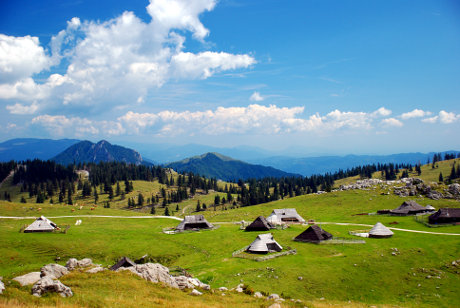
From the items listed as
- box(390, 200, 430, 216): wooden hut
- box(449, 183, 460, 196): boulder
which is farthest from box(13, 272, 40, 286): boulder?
box(449, 183, 460, 196): boulder

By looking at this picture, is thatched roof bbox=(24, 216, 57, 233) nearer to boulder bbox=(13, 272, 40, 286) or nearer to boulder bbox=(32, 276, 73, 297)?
boulder bbox=(13, 272, 40, 286)

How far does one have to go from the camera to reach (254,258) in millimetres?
43406

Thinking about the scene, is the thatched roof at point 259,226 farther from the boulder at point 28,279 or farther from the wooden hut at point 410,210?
the boulder at point 28,279

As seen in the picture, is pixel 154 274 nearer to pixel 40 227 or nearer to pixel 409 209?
pixel 40 227

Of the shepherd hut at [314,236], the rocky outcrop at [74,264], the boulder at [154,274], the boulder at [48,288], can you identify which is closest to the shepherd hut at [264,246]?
the shepherd hut at [314,236]

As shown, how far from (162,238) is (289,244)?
2611 centimetres

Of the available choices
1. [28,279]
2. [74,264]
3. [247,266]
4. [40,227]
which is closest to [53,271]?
[28,279]

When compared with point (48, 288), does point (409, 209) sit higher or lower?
lower

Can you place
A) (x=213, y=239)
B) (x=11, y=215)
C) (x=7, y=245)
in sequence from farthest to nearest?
(x=11, y=215), (x=213, y=239), (x=7, y=245)

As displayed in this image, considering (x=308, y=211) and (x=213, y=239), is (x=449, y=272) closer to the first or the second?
(x=213, y=239)

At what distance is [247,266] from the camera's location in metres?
39.7

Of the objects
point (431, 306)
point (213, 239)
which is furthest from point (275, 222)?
point (431, 306)

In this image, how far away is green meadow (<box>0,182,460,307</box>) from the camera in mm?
23188

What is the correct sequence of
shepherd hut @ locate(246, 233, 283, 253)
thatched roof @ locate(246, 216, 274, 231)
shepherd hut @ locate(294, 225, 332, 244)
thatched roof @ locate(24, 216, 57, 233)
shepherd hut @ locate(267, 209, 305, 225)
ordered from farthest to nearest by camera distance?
shepherd hut @ locate(267, 209, 305, 225) → thatched roof @ locate(246, 216, 274, 231) → thatched roof @ locate(24, 216, 57, 233) → shepherd hut @ locate(294, 225, 332, 244) → shepherd hut @ locate(246, 233, 283, 253)
